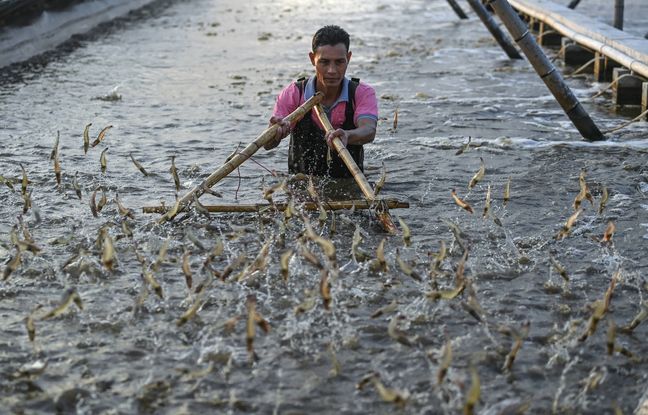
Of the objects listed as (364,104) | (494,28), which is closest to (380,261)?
(364,104)

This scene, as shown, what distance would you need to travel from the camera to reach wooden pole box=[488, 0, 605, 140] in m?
8.11

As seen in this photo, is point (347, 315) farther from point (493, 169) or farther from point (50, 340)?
point (493, 169)

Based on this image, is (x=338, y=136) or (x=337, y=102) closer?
(x=338, y=136)

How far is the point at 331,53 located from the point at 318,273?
1.85 metres

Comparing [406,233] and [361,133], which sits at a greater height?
[361,133]

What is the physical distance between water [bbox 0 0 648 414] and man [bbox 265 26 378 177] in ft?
1.59

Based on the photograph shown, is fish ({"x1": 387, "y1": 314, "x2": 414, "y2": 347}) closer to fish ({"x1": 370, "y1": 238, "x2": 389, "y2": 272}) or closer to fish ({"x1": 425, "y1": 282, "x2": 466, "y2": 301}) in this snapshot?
fish ({"x1": 425, "y1": 282, "x2": 466, "y2": 301})

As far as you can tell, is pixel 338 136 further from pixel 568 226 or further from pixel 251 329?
pixel 251 329

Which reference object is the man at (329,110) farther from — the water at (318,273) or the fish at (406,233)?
the fish at (406,233)

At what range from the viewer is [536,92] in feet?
36.8

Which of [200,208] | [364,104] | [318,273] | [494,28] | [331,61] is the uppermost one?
[331,61]

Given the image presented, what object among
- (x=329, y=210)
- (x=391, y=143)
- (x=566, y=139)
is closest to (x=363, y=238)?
(x=329, y=210)

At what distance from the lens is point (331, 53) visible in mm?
6523

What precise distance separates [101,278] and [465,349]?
2.01 m
